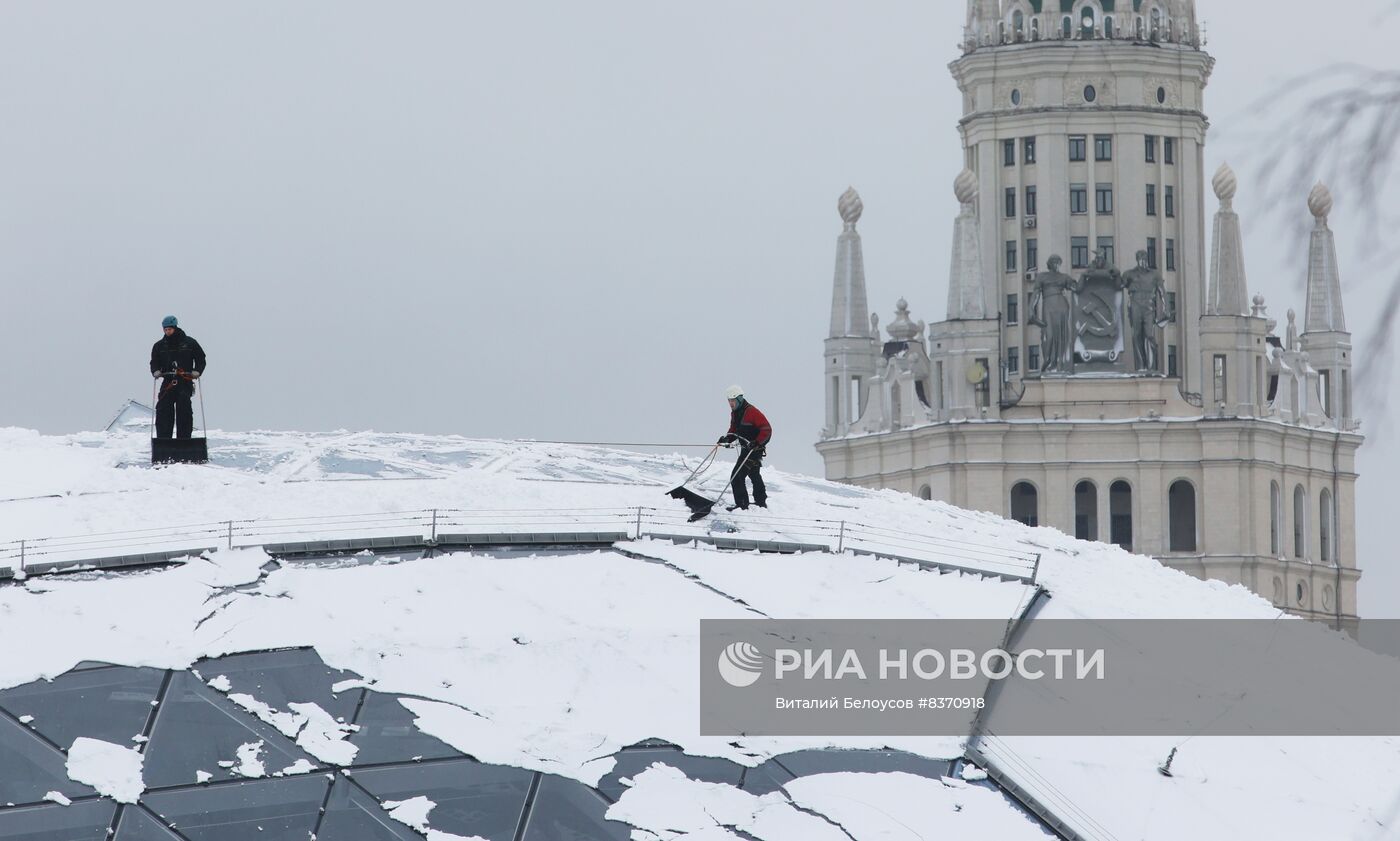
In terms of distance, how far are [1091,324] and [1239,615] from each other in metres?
110

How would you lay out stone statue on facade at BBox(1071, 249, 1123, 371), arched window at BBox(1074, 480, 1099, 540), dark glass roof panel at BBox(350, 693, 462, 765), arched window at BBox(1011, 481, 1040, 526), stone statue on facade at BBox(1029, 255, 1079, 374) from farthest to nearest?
stone statue on facade at BBox(1029, 255, 1079, 374)
stone statue on facade at BBox(1071, 249, 1123, 371)
arched window at BBox(1074, 480, 1099, 540)
arched window at BBox(1011, 481, 1040, 526)
dark glass roof panel at BBox(350, 693, 462, 765)

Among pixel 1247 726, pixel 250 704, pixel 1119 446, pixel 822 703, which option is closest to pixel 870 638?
pixel 822 703

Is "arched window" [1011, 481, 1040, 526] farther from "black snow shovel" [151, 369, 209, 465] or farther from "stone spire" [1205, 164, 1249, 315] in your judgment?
"black snow shovel" [151, 369, 209, 465]

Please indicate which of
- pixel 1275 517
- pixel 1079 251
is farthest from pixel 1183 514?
pixel 1079 251

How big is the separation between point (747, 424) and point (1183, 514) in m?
118

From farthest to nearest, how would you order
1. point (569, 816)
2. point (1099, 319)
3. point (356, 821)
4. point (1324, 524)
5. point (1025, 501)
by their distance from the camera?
1. point (1324, 524)
2. point (1099, 319)
3. point (1025, 501)
4. point (569, 816)
5. point (356, 821)

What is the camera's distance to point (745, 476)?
150ft

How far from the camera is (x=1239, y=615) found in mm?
47375

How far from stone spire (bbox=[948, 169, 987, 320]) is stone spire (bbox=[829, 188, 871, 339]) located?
5.00 m

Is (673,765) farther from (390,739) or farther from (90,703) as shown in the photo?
(90,703)

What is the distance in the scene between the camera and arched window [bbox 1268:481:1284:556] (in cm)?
15762

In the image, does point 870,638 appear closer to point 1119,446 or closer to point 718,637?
point 718,637

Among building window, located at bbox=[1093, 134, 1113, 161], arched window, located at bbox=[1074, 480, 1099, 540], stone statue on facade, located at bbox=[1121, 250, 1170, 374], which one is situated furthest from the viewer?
building window, located at bbox=[1093, 134, 1113, 161]

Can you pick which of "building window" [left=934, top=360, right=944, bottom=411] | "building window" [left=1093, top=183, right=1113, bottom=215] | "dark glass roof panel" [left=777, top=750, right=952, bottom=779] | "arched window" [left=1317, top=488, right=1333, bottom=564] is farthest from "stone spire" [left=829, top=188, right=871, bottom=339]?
"dark glass roof panel" [left=777, top=750, right=952, bottom=779]
